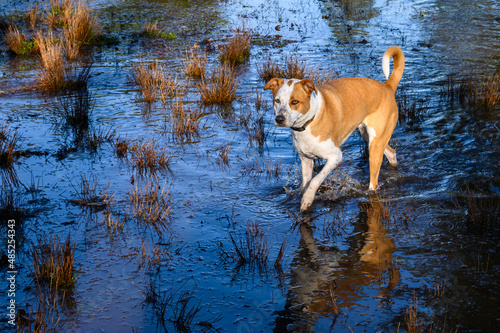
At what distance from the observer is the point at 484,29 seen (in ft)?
48.0

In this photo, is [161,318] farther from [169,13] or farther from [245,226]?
[169,13]

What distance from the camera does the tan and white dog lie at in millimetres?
5297

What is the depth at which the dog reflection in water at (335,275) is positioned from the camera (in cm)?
378

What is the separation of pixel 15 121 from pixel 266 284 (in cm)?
633

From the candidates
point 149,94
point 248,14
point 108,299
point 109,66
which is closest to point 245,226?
point 108,299

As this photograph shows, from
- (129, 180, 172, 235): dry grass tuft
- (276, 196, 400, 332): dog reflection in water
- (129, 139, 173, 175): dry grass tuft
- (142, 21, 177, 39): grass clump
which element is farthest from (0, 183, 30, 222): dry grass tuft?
(142, 21, 177, 39): grass clump

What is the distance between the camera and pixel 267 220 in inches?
217

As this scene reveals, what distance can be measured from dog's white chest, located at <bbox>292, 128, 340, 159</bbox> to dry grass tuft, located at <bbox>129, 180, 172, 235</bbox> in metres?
1.63

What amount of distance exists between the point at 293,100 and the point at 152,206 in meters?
1.93

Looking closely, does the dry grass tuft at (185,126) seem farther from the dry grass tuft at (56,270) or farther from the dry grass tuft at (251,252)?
the dry grass tuft at (56,270)

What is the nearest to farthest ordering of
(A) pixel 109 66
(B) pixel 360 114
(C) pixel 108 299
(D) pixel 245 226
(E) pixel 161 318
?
1. (E) pixel 161 318
2. (C) pixel 108 299
3. (D) pixel 245 226
4. (B) pixel 360 114
5. (A) pixel 109 66

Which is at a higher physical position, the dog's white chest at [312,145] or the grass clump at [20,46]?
the grass clump at [20,46]

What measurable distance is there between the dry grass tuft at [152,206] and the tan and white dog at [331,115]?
1552mm

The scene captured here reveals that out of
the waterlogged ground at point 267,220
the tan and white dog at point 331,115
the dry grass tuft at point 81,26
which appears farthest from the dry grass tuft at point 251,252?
the dry grass tuft at point 81,26
